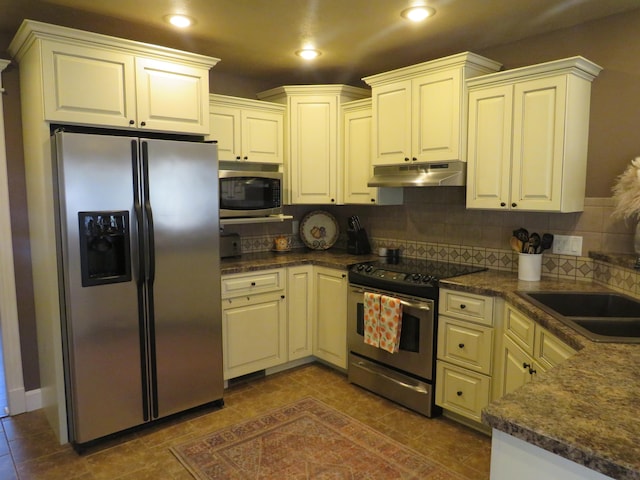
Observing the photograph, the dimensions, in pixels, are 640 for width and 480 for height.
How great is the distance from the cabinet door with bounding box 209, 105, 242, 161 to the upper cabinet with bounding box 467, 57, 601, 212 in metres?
1.73

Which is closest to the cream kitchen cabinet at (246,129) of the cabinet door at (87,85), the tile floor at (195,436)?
the cabinet door at (87,85)

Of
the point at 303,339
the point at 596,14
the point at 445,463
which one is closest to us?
the point at 445,463

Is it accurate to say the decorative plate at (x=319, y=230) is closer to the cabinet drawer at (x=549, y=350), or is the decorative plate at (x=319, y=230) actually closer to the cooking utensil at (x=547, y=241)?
the cooking utensil at (x=547, y=241)

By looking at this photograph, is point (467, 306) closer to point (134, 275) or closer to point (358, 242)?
point (358, 242)

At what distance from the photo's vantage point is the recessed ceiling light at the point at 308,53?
3.25 m

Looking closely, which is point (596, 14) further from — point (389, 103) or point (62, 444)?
point (62, 444)

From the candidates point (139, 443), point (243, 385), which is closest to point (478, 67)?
point (243, 385)

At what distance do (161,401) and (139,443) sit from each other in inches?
10.0

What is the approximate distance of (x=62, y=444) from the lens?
8.49ft

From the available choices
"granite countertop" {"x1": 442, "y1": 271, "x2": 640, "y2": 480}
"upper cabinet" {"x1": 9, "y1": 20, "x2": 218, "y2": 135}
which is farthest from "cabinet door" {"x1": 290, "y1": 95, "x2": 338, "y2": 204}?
"granite countertop" {"x1": 442, "y1": 271, "x2": 640, "y2": 480}

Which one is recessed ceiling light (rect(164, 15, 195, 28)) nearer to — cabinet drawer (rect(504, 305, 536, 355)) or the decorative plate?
the decorative plate

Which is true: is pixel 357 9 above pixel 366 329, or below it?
above

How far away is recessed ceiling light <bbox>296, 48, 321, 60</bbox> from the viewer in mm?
3252

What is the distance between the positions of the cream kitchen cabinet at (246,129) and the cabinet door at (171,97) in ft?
1.30
